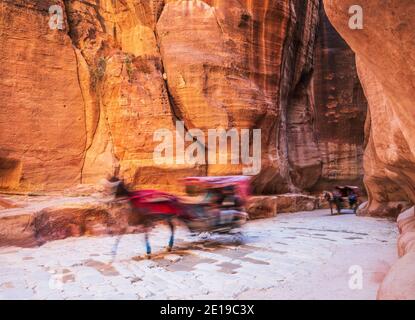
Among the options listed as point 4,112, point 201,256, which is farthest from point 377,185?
point 4,112

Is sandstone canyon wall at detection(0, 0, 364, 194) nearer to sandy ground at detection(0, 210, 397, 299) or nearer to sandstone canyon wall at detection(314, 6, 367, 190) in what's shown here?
sandy ground at detection(0, 210, 397, 299)

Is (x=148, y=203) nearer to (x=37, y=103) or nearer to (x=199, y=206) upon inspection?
(x=199, y=206)

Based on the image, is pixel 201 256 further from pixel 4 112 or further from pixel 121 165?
pixel 4 112

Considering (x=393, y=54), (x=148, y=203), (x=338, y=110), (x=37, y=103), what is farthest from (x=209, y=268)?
(x=338, y=110)

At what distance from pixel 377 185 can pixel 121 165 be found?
7.97 m

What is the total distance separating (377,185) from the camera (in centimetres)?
1078

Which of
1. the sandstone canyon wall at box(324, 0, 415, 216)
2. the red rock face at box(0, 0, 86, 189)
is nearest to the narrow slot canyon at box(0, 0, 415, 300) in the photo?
the red rock face at box(0, 0, 86, 189)

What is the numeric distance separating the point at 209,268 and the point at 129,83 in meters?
7.97

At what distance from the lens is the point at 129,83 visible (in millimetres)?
11148

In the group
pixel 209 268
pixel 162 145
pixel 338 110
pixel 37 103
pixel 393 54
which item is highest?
pixel 338 110
